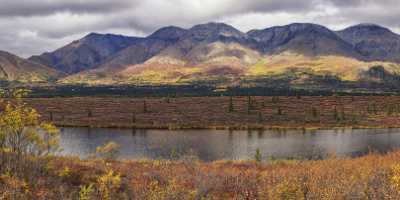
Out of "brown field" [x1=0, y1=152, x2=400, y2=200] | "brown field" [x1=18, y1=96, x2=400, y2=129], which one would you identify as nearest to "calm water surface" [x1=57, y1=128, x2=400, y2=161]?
"brown field" [x1=18, y1=96, x2=400, y2=129]

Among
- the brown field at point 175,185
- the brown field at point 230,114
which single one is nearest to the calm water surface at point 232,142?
the brown field at point 230,114

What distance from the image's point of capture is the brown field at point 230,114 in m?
103

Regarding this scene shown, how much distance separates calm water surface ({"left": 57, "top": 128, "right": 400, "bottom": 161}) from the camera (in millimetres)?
60281

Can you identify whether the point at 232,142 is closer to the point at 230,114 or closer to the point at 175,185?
the point at 230,114

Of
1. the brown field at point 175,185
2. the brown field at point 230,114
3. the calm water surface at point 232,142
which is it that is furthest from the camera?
the brown field at point 230,114

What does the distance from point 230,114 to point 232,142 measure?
41794 mm

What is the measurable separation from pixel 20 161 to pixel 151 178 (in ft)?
22.1

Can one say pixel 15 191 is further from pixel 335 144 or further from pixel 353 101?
pixel 353 101

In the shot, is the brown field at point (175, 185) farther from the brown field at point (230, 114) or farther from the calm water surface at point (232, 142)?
the brown field at point (230, 114)

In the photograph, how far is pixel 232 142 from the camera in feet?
243

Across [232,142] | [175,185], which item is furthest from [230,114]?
[175,185]

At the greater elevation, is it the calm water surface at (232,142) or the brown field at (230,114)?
the brown field at (230,114)

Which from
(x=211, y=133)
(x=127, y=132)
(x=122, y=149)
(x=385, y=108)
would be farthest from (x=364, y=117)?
(x=122, y=149)

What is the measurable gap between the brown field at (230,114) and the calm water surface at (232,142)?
9443mm
